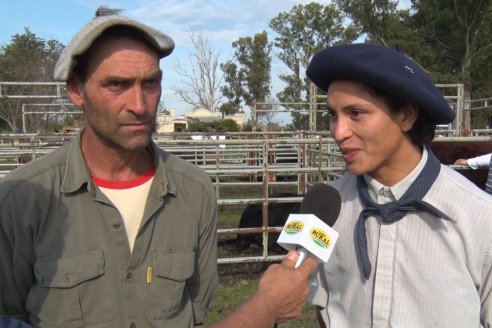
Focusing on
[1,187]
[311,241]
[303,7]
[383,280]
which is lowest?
[383,280]

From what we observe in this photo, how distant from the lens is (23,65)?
96.0 feet

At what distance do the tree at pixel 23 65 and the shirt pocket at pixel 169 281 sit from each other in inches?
878

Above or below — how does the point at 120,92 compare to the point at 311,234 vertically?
above

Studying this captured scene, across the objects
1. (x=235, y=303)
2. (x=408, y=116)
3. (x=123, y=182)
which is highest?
(x=408, y=116)

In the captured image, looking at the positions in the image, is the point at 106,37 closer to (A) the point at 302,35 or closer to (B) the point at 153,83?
(B) the point at 153,83

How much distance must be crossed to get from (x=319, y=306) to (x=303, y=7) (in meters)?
40.8

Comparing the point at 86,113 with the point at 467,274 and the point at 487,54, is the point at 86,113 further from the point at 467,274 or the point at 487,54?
the point at 487,54

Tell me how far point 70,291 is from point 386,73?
4.12ft

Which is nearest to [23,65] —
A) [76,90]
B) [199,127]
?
[199,127]

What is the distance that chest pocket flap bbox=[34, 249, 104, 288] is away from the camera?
165 centimetres

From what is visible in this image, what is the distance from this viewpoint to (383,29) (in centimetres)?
2884

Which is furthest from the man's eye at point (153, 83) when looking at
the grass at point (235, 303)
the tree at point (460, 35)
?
the tree at point (460, 35)

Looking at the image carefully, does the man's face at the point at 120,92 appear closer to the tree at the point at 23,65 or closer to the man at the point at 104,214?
the man at the point at 104,214

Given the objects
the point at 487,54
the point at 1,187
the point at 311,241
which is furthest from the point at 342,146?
the point at 487,54
